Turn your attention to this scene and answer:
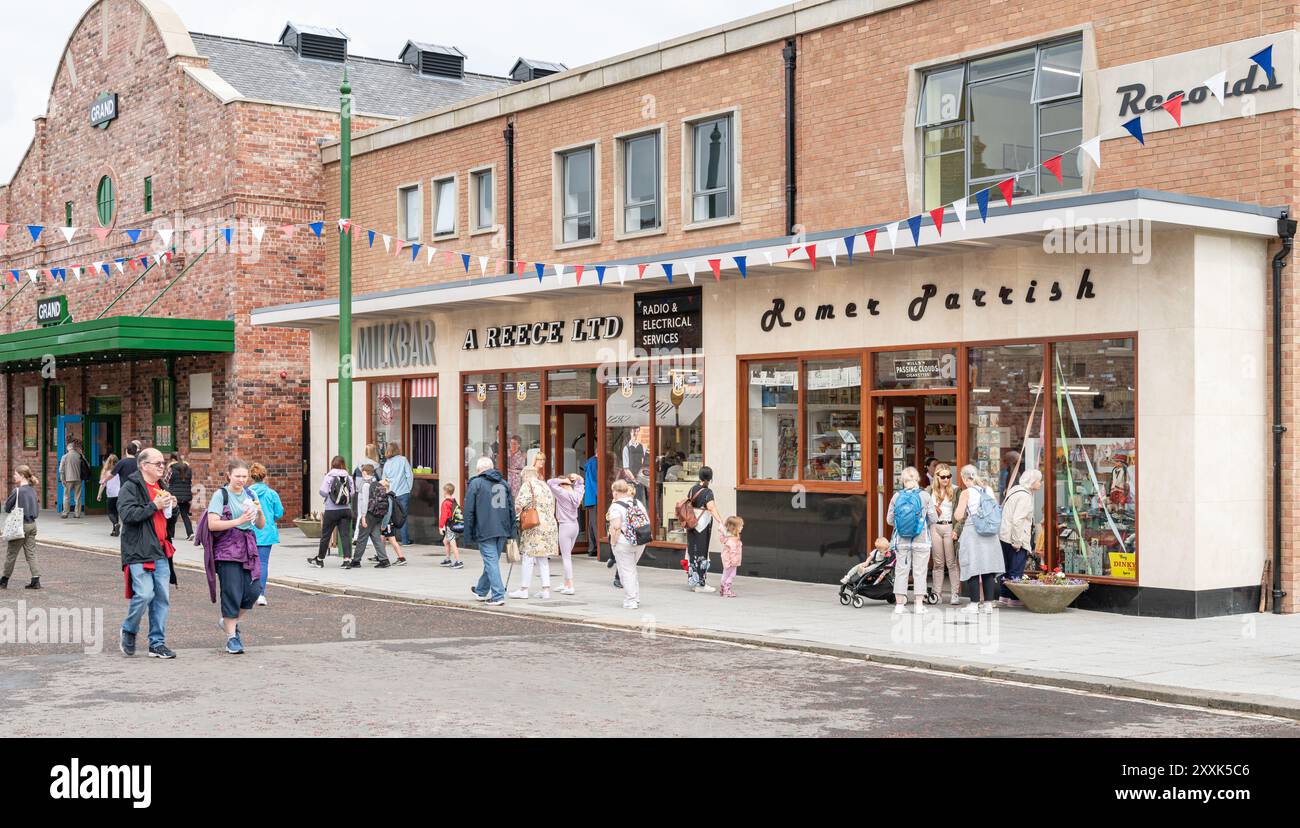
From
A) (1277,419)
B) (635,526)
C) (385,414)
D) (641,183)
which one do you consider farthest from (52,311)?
(1277,419)

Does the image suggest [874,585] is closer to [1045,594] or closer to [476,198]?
[1045,594]

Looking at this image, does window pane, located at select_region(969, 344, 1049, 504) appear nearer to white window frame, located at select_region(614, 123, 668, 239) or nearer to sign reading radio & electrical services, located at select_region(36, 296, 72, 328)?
white window frame, located at select_region(614, 123, 668, 239)

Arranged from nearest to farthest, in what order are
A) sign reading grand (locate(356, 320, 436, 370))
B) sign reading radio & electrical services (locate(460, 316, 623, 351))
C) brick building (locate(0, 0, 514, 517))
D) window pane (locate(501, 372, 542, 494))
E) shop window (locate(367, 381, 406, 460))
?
sign reading radio & electrical services (locate(460, 316, 623, 351))
window pane (locate(501, 372, 542, 494))
sign reading grand (locate(356, 320, 436, 370))
shop window (locate(367, 381, 406, 460))
brick building (locate(0, 0, 514, 517))

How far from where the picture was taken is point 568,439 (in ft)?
75.2

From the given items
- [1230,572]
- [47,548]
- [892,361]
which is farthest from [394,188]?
[1230,572]

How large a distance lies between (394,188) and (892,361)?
40.0 feet

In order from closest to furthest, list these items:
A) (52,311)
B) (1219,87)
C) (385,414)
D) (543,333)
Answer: (1219,87) < (543,333) < (385,414) < (52,311)

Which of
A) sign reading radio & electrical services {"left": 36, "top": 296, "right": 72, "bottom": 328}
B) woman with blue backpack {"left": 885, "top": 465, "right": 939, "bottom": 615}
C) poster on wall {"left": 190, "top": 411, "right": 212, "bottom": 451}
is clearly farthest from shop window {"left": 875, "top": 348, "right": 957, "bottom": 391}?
sign reading radio & electrical services {"left": 36, "top": 296, "right": 72, "bottom": 328}

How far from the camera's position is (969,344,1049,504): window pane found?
52.4 ft

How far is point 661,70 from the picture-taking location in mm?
21156

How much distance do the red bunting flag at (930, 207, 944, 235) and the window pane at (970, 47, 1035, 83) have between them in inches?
99.3

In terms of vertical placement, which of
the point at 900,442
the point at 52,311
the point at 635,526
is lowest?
the point at 635,526

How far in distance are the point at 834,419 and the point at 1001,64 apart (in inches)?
180

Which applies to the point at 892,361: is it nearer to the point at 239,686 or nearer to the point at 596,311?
the point at 596,311
